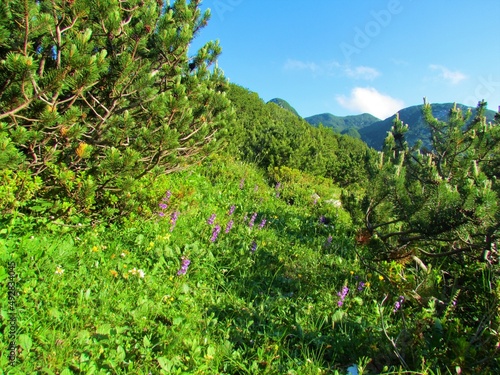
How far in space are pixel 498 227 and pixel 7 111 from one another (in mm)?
4515

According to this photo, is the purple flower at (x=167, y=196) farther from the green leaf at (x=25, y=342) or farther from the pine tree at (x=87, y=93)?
the green leaf at (x=25, y=342)

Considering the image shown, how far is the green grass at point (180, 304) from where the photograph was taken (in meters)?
1.95

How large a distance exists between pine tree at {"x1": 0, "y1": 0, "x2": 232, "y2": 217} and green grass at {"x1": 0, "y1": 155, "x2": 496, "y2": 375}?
589 millimetres

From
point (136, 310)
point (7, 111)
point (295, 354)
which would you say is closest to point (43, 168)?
point (7, 111)

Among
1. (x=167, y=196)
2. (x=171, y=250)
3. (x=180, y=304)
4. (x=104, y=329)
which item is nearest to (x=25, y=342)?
(x=104, y=329)

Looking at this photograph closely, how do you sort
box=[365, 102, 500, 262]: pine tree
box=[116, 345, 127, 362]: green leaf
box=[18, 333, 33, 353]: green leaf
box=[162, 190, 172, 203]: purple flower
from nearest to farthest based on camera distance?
box=[18, 333, 33, 353]: green leaf < box=[116, 345, 127, 362]: green leaf < box=[365, 102, 500, 262]: pine tree < box=[162, 190, 172, 203]: purple flower

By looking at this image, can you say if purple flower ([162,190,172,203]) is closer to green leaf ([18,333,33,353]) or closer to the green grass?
the green grass

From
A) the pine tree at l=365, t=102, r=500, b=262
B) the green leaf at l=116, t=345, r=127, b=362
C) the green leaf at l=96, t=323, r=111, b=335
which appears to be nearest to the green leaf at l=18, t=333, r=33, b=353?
the green leaf at l=96, t=323, r=111, b=335

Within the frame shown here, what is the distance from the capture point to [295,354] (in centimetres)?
219

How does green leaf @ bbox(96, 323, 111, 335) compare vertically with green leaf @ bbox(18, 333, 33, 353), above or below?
below

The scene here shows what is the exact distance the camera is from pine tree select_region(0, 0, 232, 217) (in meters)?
2.67

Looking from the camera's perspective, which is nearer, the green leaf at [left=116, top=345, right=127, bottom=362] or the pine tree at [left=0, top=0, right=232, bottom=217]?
the green leaf at [left=116, top=345, right=127, bottom=362]

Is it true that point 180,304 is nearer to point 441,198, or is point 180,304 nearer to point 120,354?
point 120,354

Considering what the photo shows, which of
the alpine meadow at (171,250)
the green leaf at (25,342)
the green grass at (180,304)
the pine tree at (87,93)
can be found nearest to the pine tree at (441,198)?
the alpine meadow at (171,250)
